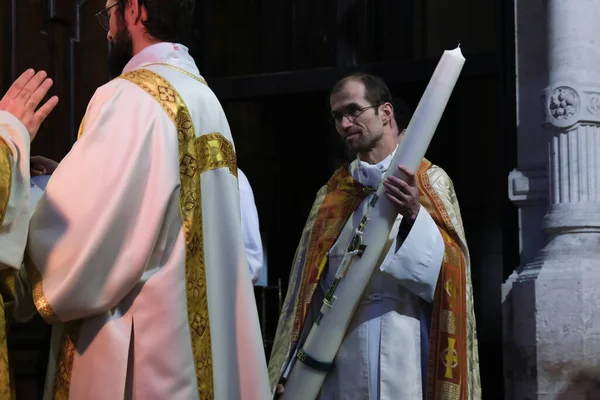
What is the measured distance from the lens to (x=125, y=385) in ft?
9.18

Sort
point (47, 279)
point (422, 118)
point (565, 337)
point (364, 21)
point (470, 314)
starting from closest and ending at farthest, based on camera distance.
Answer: point (47, 279) → point (422, 118) → point (470, 314) → point (565, 337) → point (364, 21)

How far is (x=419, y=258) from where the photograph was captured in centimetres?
413

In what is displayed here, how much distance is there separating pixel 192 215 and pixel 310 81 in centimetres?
386

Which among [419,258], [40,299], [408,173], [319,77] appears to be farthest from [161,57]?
[319,77]

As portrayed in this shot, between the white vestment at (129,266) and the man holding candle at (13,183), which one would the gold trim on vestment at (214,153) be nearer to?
the white vestment at (129,266)

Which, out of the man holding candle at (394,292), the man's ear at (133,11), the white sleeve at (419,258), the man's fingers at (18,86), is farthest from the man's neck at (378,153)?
the man's fingers at (18,86)

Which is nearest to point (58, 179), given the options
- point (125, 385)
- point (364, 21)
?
point (125, 385)

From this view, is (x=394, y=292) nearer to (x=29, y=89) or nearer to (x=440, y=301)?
(x=440, y=301)

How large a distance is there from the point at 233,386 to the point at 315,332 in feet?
3.61

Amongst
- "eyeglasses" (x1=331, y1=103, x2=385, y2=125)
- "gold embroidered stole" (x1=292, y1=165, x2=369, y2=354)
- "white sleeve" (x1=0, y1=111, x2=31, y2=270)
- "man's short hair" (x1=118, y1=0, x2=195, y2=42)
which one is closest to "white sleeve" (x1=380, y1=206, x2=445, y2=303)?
"gold embroidered stole" (x1=292, y1=165, x2=369, y2=354)

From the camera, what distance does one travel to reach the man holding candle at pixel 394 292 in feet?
13.7

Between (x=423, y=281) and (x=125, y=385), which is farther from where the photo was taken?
(x=423, y=281)

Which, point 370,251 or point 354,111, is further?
point 354,111

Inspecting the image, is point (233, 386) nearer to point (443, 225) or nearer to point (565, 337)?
point (443, 225)
